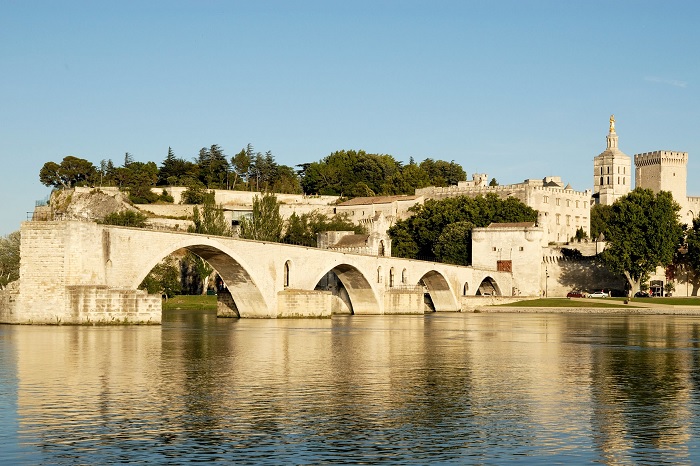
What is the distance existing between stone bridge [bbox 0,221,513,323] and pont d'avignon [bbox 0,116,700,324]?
93 millimetres

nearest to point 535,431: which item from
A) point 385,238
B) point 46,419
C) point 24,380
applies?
point 46,419

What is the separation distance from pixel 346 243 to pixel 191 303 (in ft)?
52.0

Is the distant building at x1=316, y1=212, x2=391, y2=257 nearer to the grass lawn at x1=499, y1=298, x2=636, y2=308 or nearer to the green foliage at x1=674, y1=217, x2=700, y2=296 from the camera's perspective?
the grass lawn at x1=499, y1=298, x2=636, y2=308

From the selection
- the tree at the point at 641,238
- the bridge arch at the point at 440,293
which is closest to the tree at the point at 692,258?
the tree at the point at 641,238

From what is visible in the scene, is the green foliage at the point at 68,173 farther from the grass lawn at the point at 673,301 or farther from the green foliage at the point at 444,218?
the grass lawn at the point at 673,301

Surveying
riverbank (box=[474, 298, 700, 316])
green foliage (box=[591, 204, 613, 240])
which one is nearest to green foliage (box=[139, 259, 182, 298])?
riverbank (box=[474, 298, 700, 316])

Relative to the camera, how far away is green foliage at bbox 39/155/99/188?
130 metres

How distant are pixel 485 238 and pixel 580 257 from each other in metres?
13.2

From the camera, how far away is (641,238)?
334ft

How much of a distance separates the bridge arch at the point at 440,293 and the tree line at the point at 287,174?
48504 millimetres

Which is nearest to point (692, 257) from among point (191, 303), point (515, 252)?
point (515, 252)

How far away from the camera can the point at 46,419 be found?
20984 mm

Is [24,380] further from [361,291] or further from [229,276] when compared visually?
[361,291]

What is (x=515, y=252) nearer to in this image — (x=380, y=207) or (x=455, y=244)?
(x=455, y=244)
